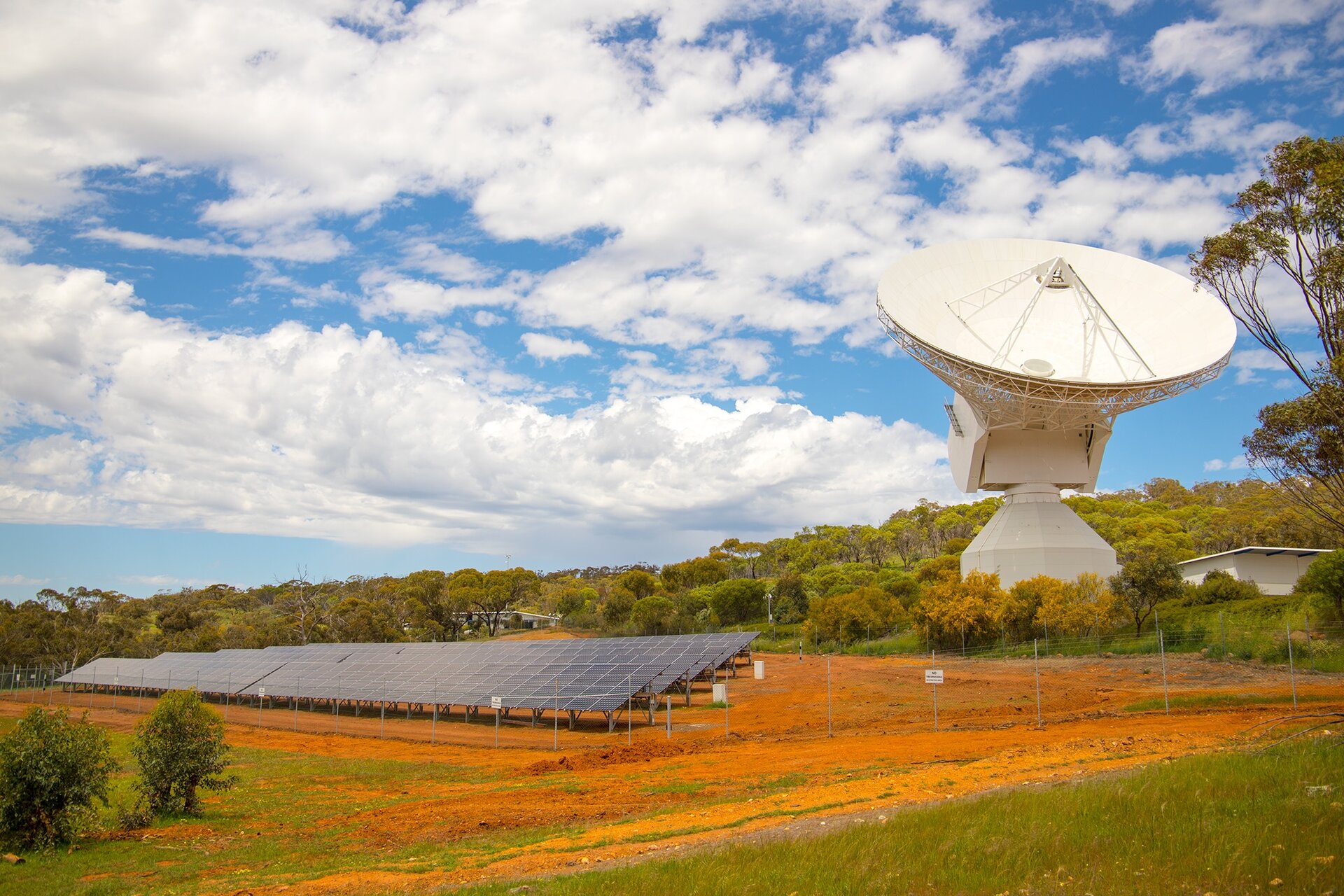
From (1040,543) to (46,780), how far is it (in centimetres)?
4598

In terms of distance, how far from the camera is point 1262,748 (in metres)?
14.2

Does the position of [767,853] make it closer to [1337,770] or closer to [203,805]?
[1337,770]

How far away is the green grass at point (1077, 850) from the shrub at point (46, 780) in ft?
33.1

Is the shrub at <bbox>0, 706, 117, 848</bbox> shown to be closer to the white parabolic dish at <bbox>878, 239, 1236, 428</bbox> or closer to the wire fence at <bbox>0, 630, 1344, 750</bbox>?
Result: the wire fence at <bbox>0, 630, 1344, 750</bbox>

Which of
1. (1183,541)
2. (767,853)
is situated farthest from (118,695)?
(1183,541)

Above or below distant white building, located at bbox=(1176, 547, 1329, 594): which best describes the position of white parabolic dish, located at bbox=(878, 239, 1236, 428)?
above

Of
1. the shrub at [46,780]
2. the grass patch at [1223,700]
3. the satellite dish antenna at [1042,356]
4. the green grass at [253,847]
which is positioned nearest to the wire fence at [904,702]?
the grass patch at [1223,700]

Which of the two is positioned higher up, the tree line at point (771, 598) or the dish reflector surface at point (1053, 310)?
the dish reflector surface at point (1053, 310)

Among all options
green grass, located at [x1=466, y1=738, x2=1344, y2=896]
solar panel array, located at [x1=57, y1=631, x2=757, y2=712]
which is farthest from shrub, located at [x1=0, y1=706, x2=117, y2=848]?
solar panel array, located at [x1=57, y1=631, x2=757, y2=712]

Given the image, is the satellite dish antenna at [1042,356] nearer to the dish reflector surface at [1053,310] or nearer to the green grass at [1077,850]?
the dish reflector surface at [1053,310]

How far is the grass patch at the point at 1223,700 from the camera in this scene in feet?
80.8

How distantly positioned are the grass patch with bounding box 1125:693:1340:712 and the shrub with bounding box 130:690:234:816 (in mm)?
25668

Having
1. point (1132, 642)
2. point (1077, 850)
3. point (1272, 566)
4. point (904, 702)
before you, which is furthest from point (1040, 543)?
point (1077, 850)

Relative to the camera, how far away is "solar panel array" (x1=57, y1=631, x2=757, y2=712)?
34875 millimetres
